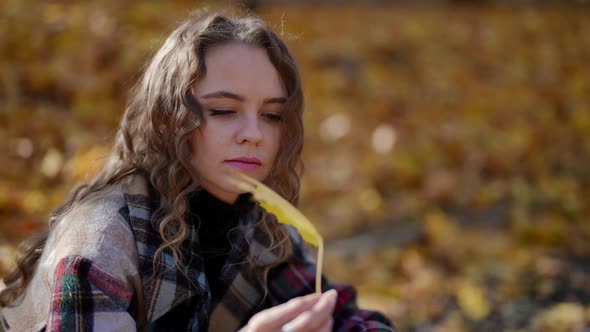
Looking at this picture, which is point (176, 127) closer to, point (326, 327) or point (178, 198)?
point (178, 198)

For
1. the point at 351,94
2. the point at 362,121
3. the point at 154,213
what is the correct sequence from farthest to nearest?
the point at 351,94, the point at 362,121, the point at 154,213

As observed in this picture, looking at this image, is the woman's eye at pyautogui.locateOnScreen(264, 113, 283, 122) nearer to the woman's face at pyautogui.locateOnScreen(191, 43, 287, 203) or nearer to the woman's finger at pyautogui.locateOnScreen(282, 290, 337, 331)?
the woman's face at pyautogui.locateOnScreen(191, 43, 287, 203)

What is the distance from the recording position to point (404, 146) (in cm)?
405

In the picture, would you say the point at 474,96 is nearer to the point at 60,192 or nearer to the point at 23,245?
the point at 60,192

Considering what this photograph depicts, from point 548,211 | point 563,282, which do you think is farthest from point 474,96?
point 563,282

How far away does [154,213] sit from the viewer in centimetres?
158

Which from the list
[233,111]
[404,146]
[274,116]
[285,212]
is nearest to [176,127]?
[233,111]

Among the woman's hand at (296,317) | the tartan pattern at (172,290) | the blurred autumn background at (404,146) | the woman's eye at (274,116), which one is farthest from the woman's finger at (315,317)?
the blurred autumn background at (404,146)

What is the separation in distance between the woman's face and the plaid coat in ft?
0.63

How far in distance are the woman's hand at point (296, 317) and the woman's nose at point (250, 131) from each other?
0.40 metres

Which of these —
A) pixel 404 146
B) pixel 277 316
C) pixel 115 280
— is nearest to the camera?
pixel 277 316

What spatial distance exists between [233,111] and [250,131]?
0.07 meters

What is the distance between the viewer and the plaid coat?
1.40m

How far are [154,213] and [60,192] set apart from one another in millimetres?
1667
